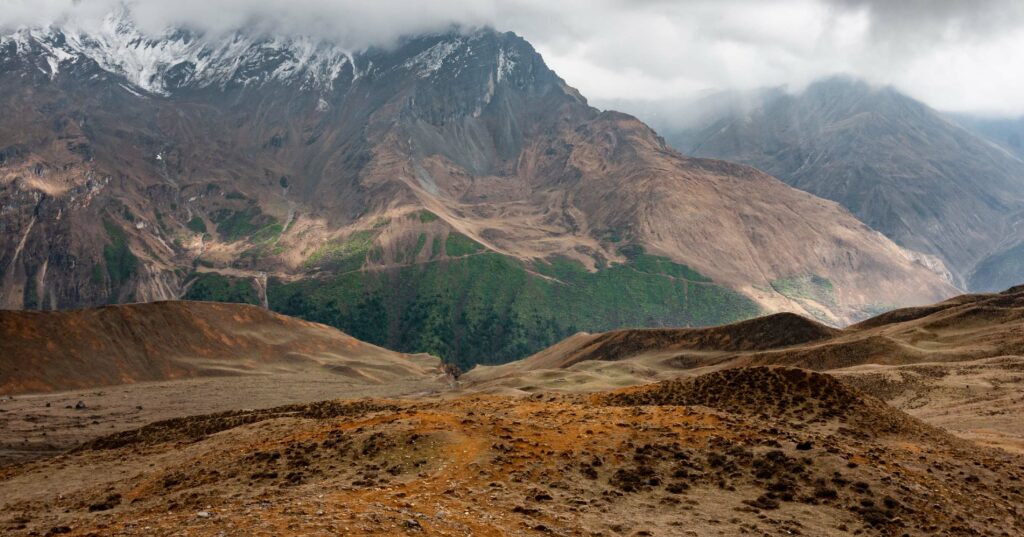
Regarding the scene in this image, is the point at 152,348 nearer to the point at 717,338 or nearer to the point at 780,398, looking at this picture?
the point at 717,338

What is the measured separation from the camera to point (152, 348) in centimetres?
15762

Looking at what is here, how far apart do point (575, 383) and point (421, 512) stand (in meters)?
90.0

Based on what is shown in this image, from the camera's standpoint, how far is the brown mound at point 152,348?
135375 mm

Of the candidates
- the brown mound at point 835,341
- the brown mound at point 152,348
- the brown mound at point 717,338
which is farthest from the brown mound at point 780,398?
the brown mound at point 152,348

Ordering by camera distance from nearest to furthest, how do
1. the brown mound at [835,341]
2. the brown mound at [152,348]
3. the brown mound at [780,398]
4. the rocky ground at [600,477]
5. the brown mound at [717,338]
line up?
the rocky ground at [600,477]
the brown mound at [780,398]
the brown mound at [835,341]
the brown mound at [717,338]
the brown mound at [152,348]

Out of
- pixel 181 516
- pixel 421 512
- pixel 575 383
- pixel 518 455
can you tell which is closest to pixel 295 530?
pixel 421 512

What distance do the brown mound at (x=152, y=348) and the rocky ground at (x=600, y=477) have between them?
104m

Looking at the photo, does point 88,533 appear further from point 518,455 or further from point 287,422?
point 287,422

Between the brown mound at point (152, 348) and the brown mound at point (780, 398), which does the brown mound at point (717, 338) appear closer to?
the brown mound at point (152, 348)

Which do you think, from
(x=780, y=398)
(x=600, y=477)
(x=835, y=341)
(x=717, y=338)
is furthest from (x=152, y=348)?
(x=600, y=477)

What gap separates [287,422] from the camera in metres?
53.4

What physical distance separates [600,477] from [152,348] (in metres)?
151

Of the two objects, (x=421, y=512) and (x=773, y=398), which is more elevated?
(x=773, y=398)

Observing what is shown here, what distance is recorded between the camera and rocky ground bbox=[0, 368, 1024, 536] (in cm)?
2559
